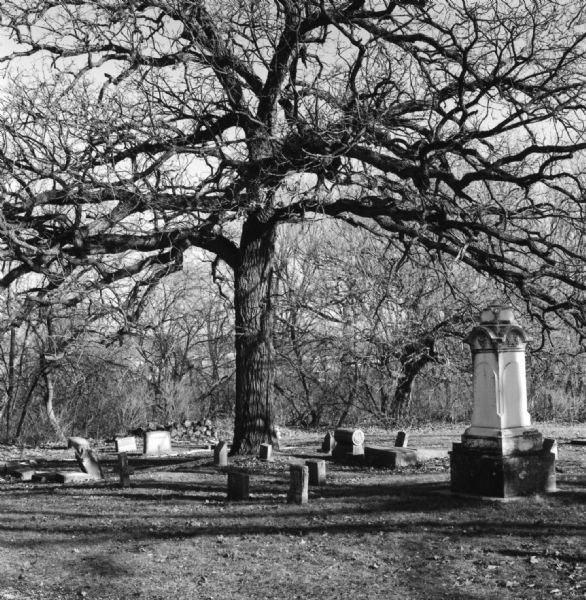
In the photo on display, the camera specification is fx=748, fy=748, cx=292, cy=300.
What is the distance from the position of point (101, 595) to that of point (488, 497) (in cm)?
529

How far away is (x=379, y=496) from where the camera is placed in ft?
33.5

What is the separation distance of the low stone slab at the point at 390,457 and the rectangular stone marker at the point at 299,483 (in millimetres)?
3510

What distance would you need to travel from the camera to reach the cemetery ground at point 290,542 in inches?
261

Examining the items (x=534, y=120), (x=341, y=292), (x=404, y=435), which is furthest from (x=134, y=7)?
(x=341, y=292)

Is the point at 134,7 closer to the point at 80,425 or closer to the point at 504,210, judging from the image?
the point at 504,210

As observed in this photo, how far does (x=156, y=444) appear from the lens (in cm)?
1708

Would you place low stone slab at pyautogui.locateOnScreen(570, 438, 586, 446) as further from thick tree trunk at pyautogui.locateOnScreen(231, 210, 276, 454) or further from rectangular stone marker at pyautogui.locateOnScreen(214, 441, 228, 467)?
rectangular stone marker at pyautogui.locateOnScreen(214, 441, 228, 467)

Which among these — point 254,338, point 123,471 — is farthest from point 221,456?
point 254,338

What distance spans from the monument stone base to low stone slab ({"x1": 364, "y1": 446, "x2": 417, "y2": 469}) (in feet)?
9.10

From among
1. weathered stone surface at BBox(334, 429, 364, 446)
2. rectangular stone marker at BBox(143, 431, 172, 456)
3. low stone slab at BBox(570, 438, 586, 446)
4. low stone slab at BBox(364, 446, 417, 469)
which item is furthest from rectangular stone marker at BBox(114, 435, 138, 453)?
low stone slab at BBox(570, 438, 586, 446)

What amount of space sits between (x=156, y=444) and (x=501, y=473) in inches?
373

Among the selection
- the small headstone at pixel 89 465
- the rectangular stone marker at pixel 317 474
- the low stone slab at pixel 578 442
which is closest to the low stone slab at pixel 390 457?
the rectangular stone marker at pixel 317 474

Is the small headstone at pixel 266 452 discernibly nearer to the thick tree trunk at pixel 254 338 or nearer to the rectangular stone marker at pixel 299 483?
the thick tree trunk at pixel 254 338

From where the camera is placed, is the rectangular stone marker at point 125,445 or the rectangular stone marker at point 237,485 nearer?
the rectangular stone marker at point 237,485
